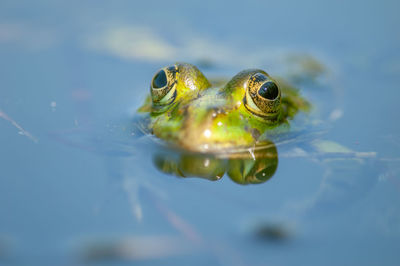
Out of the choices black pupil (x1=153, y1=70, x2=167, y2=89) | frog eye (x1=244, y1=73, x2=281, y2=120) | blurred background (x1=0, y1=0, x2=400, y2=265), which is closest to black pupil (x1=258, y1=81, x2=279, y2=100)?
frog eye (x1=244, y1=73, x2=281, y2=120)

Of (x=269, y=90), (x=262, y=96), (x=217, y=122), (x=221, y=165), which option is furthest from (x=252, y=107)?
(x=221, y=165)

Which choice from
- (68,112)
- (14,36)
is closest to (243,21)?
(14,36)

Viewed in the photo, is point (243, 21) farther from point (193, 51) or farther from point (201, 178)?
point (201, 178)

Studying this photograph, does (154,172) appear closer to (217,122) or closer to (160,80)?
(217,122)

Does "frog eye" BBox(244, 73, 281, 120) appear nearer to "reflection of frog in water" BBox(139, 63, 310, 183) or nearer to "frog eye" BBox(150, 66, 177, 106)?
"reflection of frog in water" BBox(139, 63, 310, 183)

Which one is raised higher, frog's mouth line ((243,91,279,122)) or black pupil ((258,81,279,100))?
black pupil ((258,81,279,100))

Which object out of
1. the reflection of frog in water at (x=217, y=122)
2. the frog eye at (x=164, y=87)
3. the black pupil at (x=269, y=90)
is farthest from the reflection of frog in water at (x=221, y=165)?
the frog eye at (x=164, y=87)
